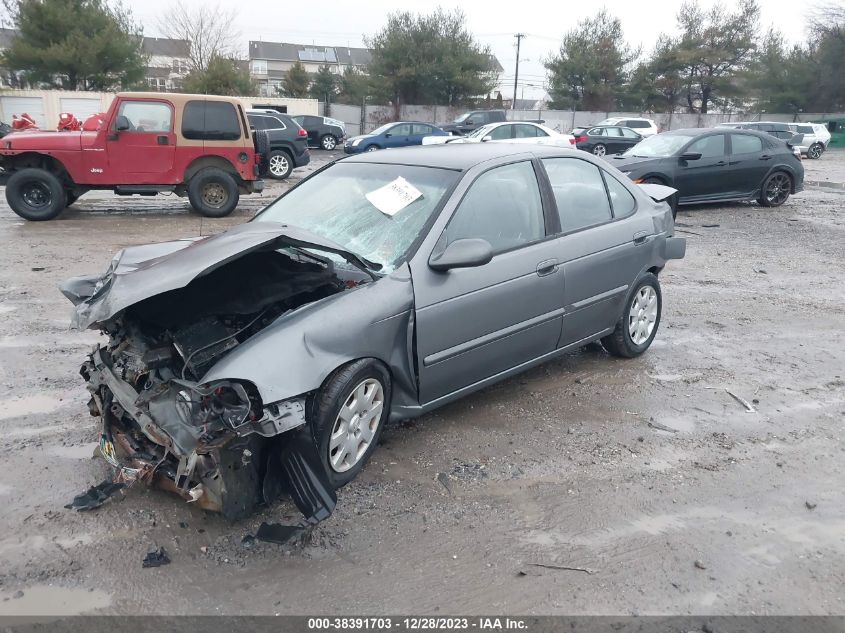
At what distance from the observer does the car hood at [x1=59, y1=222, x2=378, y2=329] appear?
119 inches

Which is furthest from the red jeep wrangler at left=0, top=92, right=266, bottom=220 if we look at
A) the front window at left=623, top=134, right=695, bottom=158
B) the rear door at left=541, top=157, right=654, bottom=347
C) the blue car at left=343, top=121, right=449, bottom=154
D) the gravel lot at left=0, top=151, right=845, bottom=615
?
the blue car at left=343, top=121, right=449, bottom=154

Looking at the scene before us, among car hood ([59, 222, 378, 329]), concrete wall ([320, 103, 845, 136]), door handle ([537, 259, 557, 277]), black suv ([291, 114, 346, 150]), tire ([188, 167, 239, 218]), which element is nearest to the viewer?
car hood ([59, 222, 378, 329])

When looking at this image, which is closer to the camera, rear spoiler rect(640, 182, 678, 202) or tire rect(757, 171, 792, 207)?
rear spoiler rect(640, 182, 678, 202)

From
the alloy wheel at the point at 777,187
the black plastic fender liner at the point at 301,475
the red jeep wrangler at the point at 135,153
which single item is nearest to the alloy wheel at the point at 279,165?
the red jeep wrangler at the point at 135,153

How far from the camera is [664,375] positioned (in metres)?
4.95

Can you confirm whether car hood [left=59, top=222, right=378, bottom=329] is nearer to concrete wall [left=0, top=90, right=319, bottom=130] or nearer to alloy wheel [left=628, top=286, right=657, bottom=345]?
alloy wheel [left=628, top=286, right=657, bottom=345]

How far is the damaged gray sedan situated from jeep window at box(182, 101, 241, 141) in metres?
6.85

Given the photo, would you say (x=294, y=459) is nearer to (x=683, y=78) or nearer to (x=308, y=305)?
(x=308, y=305)

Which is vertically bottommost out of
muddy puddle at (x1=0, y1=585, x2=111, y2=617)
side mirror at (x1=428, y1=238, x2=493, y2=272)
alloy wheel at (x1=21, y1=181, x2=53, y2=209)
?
muddy puddle at (x1=0, y1=585, x2=111, y2=617)

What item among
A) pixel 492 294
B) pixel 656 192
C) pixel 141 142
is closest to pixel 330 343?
pixel 492 294

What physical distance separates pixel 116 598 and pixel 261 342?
1.17 meters

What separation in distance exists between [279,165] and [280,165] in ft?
0.08

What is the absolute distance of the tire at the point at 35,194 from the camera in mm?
10094

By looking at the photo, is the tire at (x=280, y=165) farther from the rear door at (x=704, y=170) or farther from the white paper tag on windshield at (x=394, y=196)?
the white paper tag on windshield at (x=394, y=196)
